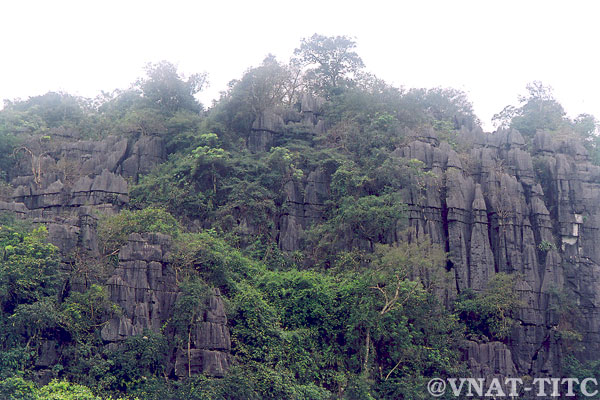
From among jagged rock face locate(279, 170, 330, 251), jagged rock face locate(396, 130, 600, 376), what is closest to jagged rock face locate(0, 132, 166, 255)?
jagged rock face locate(279, 170, 330, 251)

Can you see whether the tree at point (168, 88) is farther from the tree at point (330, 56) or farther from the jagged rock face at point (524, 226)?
the jagged rock face at point (524, 226)

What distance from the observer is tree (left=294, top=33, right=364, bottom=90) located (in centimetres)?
3659

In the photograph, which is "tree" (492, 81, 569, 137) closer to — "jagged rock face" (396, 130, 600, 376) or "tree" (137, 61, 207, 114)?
"jagged rock face" (396, 130, 600, 376)

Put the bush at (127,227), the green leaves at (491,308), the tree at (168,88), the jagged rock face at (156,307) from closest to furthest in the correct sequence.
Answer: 1. the jagged rock face at (156,307)
2. the bush at (127,227)
3. the green leaves at (491,308)
4. the tree at (168,88)

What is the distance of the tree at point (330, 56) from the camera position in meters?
36.6

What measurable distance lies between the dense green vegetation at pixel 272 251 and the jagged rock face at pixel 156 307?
14.6 inches

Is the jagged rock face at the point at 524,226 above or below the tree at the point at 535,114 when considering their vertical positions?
below

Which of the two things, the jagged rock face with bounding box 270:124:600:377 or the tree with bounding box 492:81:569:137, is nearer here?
the jagged rock face with bounding box 270:124:600:377

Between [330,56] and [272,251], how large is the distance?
12605 millimetres

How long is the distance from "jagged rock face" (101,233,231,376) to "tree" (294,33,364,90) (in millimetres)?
15681

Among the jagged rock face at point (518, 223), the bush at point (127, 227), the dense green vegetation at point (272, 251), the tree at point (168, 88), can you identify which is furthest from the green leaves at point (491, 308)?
the tree at point (168, 88)

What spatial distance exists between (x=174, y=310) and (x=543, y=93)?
21485 mm

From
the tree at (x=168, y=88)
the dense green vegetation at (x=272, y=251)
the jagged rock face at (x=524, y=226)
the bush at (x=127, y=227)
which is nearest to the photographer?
the dense green vegetation at (x=272, y=251)

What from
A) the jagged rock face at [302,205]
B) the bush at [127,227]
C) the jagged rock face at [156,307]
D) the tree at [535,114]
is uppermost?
the tree at [535,114]
